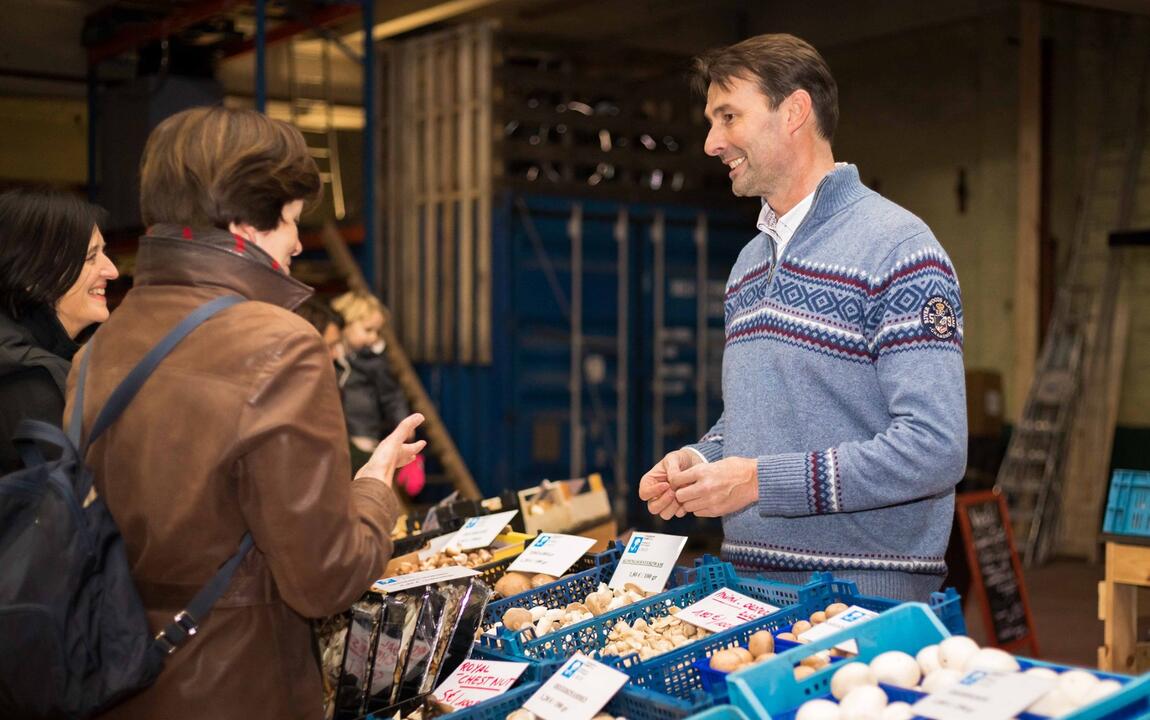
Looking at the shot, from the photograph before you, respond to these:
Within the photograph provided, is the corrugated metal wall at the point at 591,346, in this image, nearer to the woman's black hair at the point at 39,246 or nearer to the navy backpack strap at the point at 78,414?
the woman's black hair at the point at 39,246

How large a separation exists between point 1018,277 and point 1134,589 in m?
5.59

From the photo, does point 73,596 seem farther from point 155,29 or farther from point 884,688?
point 155,29

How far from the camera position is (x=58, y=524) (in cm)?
168

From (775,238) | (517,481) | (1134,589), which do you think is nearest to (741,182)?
(775,238)

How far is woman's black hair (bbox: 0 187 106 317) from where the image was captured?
2945 mm

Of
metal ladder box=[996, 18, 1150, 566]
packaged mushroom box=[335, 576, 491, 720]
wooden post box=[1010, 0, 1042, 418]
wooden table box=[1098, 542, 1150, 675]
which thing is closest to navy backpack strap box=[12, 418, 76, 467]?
packaged mushroom box=[335, 576, 491, 720]

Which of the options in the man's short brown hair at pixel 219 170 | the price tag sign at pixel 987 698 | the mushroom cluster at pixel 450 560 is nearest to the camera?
the price tag sign at pixel 987 698

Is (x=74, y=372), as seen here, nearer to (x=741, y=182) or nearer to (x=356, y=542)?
(x=356, y=542)

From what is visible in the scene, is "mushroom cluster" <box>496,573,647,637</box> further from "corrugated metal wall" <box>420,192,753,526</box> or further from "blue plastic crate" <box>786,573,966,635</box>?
"corrugated metal wall" <box>420,192,753,526</box>

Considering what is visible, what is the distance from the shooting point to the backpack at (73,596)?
1.66 m

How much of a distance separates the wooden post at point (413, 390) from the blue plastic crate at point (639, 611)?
6216 millimetres

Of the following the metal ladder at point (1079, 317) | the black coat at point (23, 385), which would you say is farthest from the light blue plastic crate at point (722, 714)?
the metal ladder at point (1079, 317)

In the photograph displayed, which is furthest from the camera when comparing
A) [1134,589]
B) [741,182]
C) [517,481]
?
[517,481]

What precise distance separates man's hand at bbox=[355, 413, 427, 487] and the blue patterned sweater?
65 centimetres
